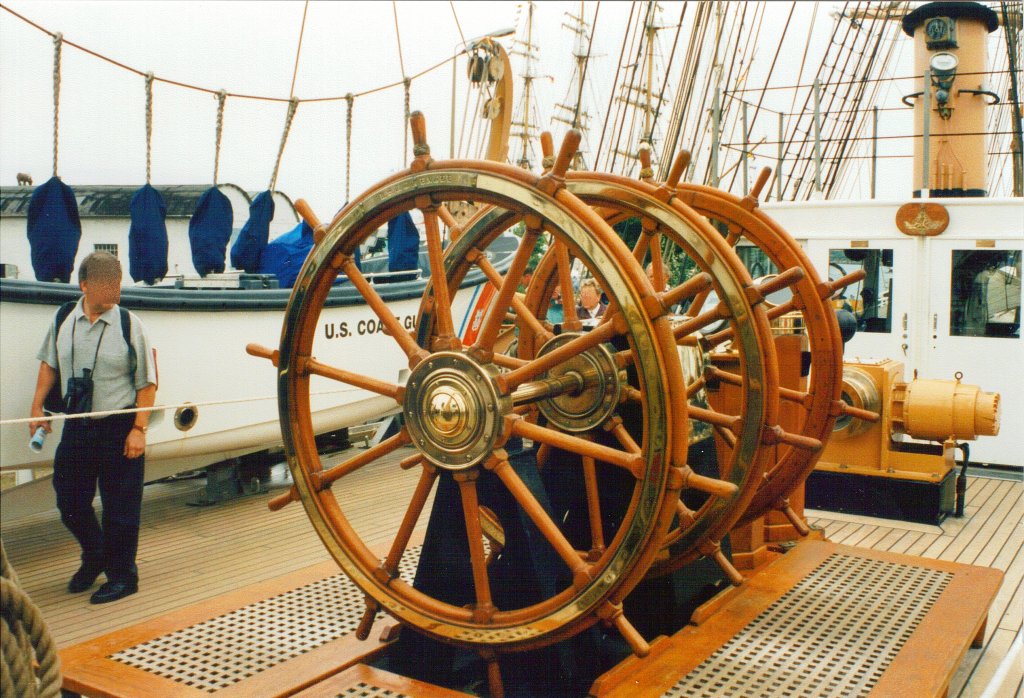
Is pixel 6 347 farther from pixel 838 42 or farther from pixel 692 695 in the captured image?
pixel 838 42

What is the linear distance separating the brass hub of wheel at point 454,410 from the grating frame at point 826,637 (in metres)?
0.68

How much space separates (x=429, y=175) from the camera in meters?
1.97

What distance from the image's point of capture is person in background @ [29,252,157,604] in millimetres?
3502

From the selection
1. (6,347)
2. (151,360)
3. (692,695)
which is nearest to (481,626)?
(692,695)

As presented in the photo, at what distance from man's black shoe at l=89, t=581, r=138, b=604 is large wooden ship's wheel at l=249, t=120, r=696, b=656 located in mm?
1689

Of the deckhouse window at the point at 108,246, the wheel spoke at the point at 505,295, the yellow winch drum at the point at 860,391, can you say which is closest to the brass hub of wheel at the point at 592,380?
the wheel spoke at the point at 505,295

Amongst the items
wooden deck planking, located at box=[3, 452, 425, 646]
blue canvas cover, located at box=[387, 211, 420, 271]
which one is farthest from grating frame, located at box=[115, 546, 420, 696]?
blue canvas cover, located at box=[387, 211, 420, 271]

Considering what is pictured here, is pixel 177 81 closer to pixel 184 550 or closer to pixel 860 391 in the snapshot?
pixel 184 550

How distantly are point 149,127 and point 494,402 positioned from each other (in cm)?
296

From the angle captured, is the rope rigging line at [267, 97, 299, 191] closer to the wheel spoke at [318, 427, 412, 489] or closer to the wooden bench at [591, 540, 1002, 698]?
the wheel spoke at [318, 427, 412, 489]

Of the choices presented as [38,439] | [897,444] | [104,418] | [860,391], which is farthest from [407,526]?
[897,444]

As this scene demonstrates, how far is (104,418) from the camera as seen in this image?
351 centimetres

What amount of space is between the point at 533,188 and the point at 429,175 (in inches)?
10.2

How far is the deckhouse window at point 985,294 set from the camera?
217 inches
